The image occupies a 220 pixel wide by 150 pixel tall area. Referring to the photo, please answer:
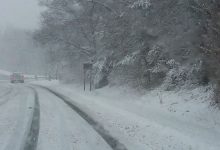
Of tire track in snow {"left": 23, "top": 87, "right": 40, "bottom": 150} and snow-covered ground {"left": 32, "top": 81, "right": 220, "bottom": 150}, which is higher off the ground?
snow-covered ground {"left": 32, "top": 81, "right": 220, "bottom": 150}

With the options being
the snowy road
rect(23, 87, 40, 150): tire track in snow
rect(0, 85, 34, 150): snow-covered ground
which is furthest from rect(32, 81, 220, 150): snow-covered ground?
rect(0, 85, 34, 150): snow-covered ground

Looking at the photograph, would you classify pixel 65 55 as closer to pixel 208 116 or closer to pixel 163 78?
pixel 163 78

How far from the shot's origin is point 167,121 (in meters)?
12.5

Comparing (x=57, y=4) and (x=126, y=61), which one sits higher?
(x=57, y=4)

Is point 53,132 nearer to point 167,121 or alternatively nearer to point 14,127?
point 14,127

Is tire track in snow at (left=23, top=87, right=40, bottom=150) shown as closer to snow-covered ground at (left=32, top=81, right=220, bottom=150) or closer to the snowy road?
the snowy road

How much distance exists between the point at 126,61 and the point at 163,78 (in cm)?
299

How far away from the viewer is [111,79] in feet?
94.8

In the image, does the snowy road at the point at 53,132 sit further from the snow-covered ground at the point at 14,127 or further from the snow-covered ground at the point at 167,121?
the snow-covered ground at the point at 167,121

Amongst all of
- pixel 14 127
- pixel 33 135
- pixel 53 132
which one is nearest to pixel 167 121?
pixel 53 132

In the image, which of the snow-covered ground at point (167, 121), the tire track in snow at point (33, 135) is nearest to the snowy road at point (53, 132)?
the tire track in snow at point (33, 135)

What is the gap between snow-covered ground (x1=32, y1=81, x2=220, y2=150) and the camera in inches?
368

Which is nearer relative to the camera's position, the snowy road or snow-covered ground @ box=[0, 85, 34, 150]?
the snowy road

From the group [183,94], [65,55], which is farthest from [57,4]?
[183,94]
